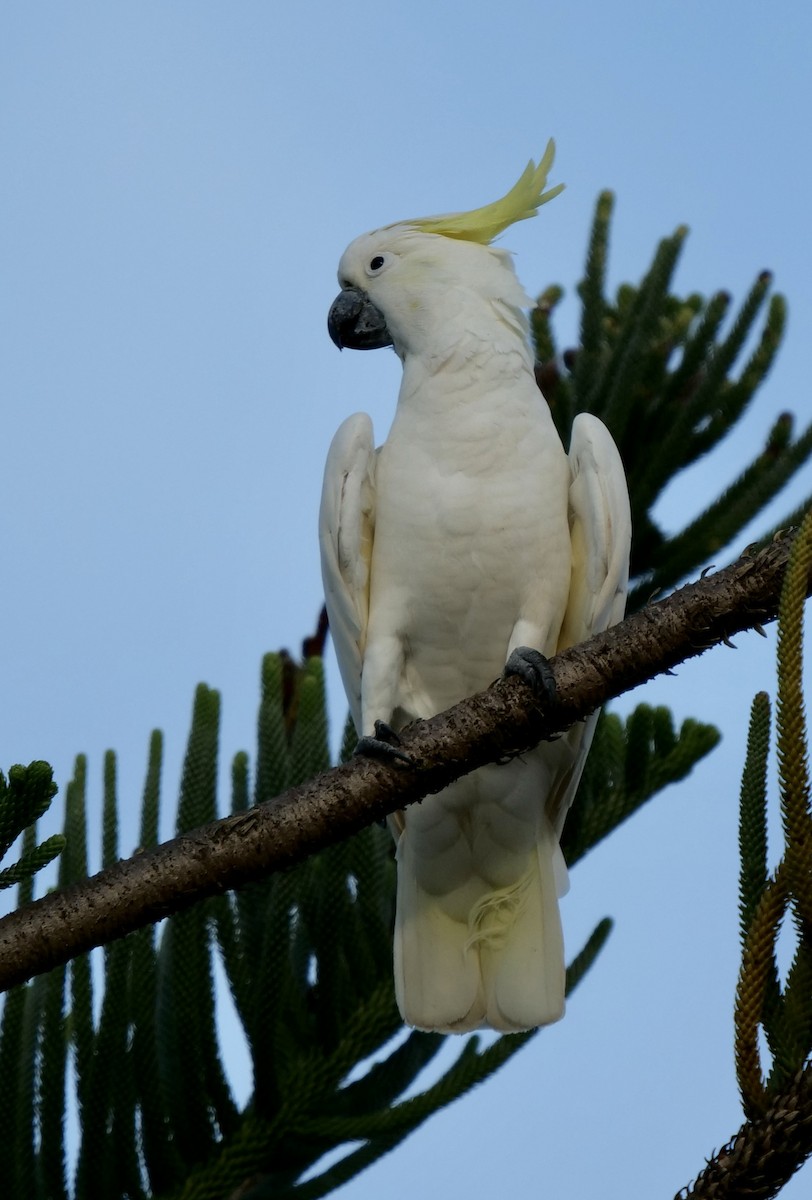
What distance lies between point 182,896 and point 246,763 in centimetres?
160

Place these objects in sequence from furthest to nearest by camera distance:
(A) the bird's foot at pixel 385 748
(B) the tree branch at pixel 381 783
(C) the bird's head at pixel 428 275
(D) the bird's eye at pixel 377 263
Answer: (D) the bird's eye at pixel 377 263 → (C) the bird's head at pixel 428 275 → (A) the bird's foot at pixel 385 748 → (B) the tree branch at pixel 381 783

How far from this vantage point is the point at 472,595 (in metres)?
3.43

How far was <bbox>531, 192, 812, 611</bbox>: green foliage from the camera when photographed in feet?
14.5

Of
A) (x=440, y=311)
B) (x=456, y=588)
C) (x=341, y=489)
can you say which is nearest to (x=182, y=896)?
(x=456, y=588)

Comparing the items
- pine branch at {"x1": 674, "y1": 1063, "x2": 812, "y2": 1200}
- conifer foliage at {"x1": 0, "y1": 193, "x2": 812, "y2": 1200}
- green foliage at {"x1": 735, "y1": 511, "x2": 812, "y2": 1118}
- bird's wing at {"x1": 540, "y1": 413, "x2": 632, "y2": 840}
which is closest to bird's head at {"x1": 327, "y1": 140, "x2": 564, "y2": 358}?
bird's wing at {"x1": 540, "y1": 413, "x2": 632, "y2": 840}

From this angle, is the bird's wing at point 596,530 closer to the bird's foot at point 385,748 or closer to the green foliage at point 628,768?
the green foliage at point 628,768

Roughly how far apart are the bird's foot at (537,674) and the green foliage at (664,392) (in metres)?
1.63

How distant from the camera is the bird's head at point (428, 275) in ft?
12.3

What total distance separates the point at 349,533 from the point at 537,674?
108 centimetres

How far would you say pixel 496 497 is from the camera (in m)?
3.39

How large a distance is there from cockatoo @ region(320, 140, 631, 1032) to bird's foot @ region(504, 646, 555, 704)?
541 mm

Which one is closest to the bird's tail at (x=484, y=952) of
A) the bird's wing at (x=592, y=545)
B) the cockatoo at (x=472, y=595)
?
the cockatoo at (x=472, y=595)

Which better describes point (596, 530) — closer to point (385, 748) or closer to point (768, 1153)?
point (385, 748)

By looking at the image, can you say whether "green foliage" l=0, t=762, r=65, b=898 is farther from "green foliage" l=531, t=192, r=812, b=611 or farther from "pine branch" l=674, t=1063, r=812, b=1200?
"green foliage" l=531, t=192, r=812, b=611
